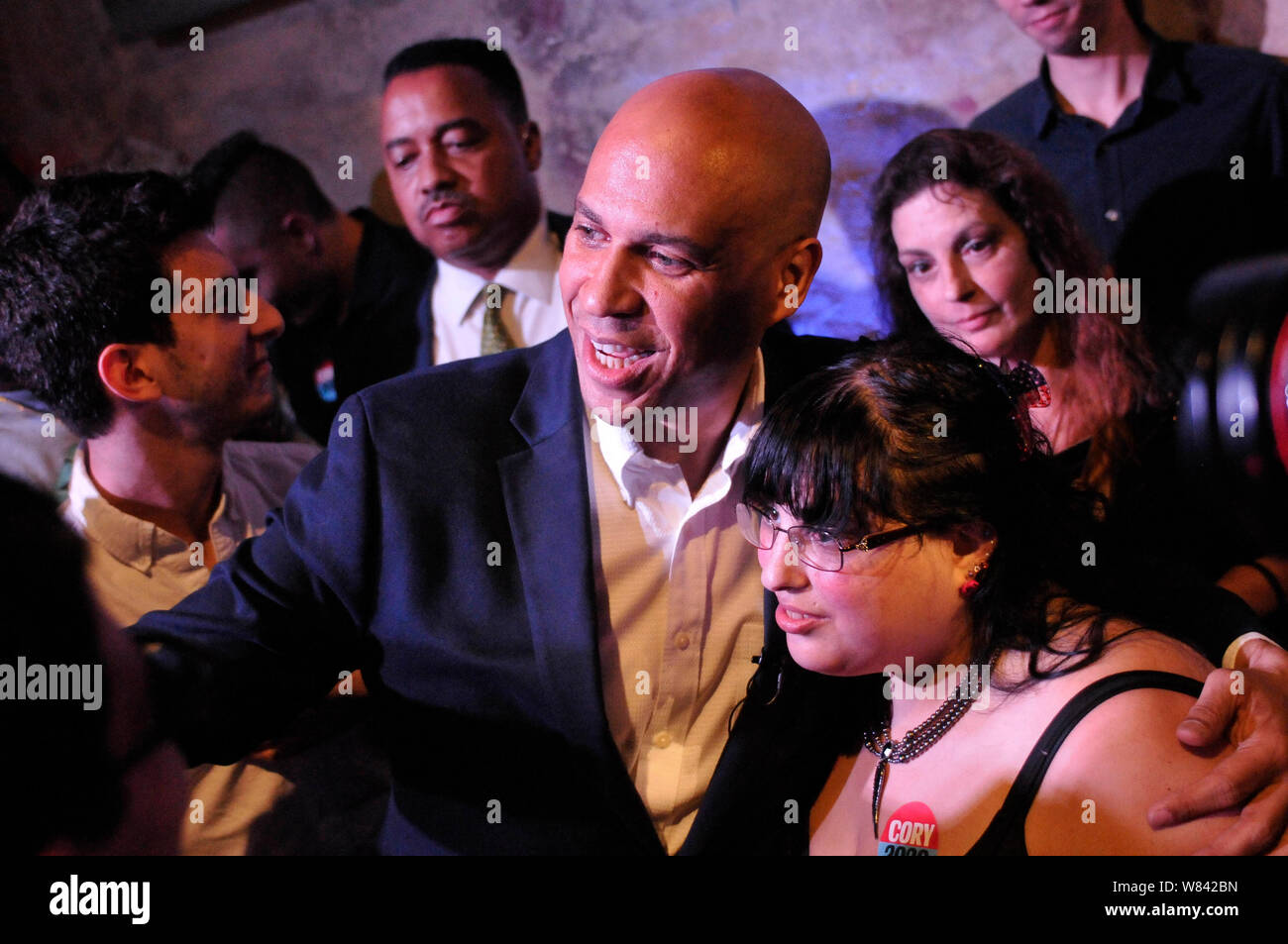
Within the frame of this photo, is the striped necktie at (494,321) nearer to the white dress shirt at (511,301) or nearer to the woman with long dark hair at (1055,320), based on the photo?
the white dress shirt at (511,301)

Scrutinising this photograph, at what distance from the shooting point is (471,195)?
2.17 metres

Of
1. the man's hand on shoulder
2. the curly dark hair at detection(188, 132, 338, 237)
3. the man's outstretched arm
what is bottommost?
the man's hand on shoulder

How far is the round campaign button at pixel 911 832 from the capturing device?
156cm

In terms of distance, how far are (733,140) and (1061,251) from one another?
0.84 metres

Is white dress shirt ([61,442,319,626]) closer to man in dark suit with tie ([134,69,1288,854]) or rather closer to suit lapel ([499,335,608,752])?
man in dark suit with tie ([134,69,1288,854])

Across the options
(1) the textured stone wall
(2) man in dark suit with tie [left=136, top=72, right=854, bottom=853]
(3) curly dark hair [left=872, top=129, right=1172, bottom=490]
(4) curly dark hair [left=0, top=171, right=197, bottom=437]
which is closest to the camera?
(2) man in dark suit with tie [left=136, top=72, right=854, bottom=853]

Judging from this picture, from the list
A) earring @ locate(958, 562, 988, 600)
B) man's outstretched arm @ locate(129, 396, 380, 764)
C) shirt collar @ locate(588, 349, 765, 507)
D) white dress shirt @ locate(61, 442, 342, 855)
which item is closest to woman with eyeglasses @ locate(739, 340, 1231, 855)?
earring @ locate(958, 562, 988, 600)

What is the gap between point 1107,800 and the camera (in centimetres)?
137

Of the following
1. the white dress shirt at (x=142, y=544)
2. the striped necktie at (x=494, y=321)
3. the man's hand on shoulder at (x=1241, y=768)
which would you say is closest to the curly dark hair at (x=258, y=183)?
the striped necktie at (x=494, y=321)

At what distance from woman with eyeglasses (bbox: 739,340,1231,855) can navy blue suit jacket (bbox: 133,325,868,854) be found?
231mm

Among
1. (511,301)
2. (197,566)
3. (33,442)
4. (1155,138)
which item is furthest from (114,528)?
(1155,138)

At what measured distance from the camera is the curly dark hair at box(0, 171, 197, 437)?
6.30 ft

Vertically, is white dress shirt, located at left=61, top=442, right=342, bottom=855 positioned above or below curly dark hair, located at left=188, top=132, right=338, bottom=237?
below
